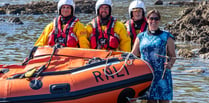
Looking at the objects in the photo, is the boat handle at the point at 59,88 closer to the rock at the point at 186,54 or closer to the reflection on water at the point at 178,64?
the reflection on water at the point at 178,64

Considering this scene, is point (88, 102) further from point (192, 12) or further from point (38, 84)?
point (192, 12)

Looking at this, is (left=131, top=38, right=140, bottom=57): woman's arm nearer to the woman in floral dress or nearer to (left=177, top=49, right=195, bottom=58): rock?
the woman in floral dress

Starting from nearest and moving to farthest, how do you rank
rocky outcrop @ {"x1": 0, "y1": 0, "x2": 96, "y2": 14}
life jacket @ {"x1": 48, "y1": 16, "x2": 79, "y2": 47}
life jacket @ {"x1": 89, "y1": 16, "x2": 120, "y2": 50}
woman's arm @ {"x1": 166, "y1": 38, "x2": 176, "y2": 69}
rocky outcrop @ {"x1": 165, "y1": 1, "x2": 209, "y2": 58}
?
1. woman's arm @ {"x1": 166, "y1": 38, "x2": 176, "y2": 69}
2. life jacket @ {"x1": 89, "y1": 16, "x2": 120, "y2": 50}
3. life jacket @ {"x1": 48, "y1": 16, "x2": 79, "y2": 47}
4. rocky outcrop @ {"x1": 165, "y1": 1, "x2": 209, "y2": 58}
5. rocky outcrop @ {"x1": 0, "y1": 0, "x2": 96, "y2": 14}

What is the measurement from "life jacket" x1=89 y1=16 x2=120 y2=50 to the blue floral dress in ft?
4.63

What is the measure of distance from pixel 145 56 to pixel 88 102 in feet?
3.32

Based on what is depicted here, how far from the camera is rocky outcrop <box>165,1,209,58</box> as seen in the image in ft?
50.8

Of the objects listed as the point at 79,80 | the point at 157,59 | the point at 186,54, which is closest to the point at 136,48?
the point at 157,59

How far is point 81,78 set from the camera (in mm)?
6457

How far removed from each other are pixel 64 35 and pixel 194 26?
9.34 metres

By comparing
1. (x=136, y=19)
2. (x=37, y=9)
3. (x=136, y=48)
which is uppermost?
(x=136, y=19)

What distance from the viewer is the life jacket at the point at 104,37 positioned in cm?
768

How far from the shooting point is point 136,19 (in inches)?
311

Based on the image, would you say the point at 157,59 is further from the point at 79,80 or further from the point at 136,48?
the point at 79,80

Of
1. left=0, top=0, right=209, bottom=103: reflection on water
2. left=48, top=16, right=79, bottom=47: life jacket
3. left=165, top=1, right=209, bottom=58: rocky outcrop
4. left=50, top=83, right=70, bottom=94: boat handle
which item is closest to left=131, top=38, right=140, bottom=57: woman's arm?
left=50, top=83, right=70, bottom=94: boat handle
